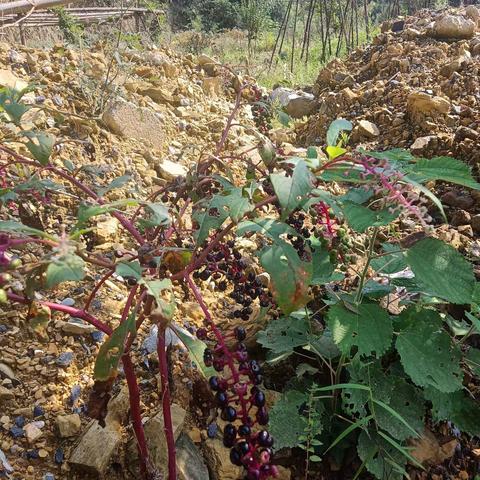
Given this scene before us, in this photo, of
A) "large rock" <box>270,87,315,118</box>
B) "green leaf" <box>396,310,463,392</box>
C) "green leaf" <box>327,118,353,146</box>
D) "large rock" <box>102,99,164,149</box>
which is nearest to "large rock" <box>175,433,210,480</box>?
"green leaf" <box>396,310,463,392</box>

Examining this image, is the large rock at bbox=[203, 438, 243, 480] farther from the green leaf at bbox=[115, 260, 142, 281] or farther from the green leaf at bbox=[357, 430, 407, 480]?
the green leaf at bbox=[115, 260, 142, 281]

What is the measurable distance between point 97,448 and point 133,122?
2.06m

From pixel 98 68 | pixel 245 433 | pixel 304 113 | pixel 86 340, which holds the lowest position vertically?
pixel 304 113

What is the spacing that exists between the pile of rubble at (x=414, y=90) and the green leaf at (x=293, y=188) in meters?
2.28

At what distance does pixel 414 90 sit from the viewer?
3.76 metres

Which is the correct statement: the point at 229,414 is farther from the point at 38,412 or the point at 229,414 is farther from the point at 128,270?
the point at 38,412

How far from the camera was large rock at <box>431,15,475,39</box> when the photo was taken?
188 inches

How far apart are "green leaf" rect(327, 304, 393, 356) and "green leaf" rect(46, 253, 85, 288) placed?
2.36 feet

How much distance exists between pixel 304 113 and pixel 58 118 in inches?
127

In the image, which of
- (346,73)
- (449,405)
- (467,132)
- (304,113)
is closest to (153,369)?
(449,405)

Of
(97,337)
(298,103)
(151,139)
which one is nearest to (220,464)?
(97,337)

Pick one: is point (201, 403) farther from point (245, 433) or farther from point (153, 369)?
point (245, 433)

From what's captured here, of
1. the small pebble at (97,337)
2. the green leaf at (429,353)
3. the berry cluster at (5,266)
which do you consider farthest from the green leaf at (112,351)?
the green leaf at (429,353)

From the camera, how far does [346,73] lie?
480cm
